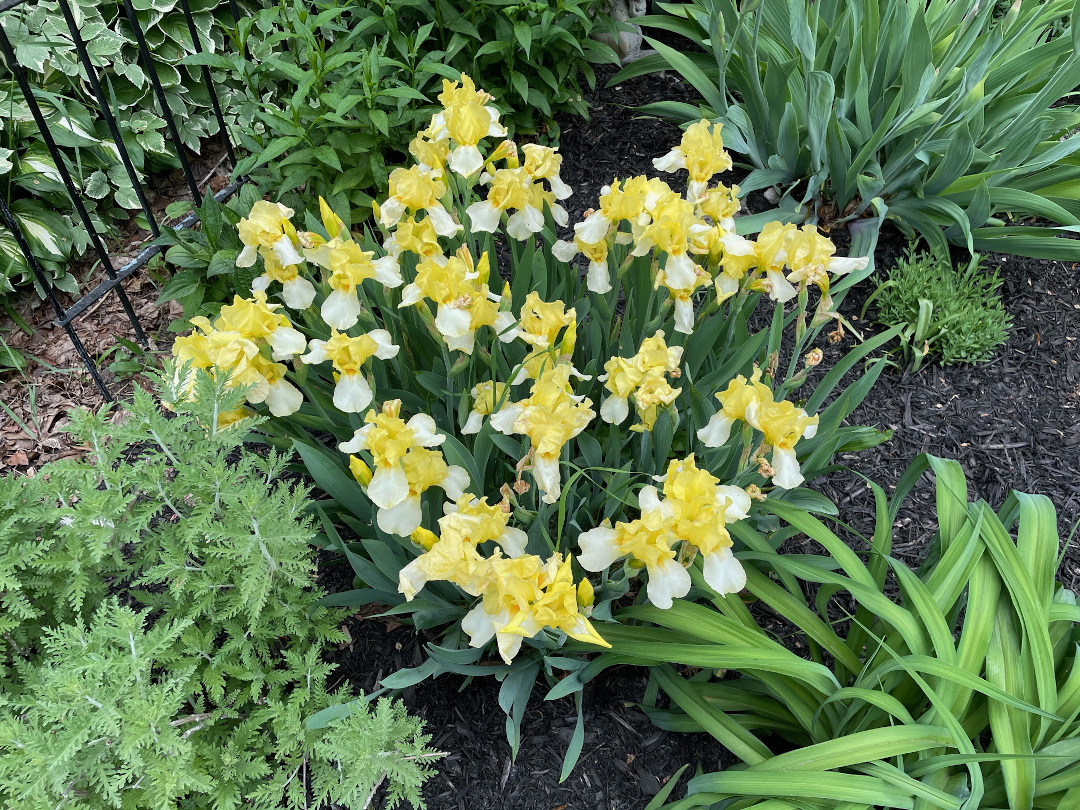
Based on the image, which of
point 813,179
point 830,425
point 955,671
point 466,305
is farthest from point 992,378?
point 466,305

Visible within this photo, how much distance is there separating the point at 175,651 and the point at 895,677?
4.70 feet

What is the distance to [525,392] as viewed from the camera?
1.75 m

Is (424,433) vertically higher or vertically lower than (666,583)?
higher

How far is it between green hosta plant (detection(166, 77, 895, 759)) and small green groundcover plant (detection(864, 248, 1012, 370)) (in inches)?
28.3

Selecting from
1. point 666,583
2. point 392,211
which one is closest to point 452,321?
point 392,211

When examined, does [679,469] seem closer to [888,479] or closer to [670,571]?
[670,571]

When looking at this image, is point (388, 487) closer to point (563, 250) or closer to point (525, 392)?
point (525, 392)

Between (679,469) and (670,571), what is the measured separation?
0.58 feet

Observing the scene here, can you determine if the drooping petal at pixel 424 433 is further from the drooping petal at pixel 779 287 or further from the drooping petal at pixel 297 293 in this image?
the drooping petal at pixel 779 287

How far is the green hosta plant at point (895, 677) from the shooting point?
1341 mm

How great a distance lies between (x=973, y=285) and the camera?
99.7 inches

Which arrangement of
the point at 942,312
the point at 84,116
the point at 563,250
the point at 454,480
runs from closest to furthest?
1. the point at 454,480
2. the point at 563,250
3. the point at 942,312
4. the point at 84,116

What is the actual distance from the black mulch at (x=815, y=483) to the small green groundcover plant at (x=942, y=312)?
75 millimetres

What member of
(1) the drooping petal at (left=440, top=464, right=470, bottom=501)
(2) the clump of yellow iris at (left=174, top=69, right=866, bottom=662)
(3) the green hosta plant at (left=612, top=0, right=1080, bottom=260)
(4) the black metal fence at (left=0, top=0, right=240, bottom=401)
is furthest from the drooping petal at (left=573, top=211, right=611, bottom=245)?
(4) the black metal fence at (left=0, top=0, right=240, bottom=401)
